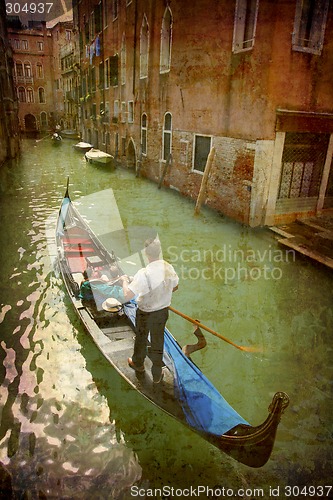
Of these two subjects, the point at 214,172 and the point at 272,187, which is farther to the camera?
the point at 214,172

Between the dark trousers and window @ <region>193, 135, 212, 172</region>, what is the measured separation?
8069 millimetres

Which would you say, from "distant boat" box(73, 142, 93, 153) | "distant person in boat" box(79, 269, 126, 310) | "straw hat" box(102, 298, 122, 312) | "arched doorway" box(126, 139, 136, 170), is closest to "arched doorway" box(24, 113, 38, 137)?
"distant boat" box(73, 142, 93, 153)

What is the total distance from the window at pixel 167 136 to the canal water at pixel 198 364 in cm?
632

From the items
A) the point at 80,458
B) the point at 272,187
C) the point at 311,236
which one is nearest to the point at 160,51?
the point at 272,187

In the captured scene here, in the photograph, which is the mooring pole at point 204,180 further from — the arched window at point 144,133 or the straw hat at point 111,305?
the straw hat at point 111,305

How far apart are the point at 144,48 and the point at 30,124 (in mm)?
28393

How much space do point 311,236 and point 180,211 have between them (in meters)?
4.07

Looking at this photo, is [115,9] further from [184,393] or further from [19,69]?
[19,69]

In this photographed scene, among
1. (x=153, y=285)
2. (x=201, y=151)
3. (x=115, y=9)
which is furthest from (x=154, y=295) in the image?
(x=115, y=9)

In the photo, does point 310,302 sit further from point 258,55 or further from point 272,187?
point 258,55

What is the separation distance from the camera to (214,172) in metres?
10.0

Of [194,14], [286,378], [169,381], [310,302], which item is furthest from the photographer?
[194,14]

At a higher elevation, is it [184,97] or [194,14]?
[194,14]

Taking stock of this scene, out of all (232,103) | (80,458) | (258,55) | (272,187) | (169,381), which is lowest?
(80,458)
